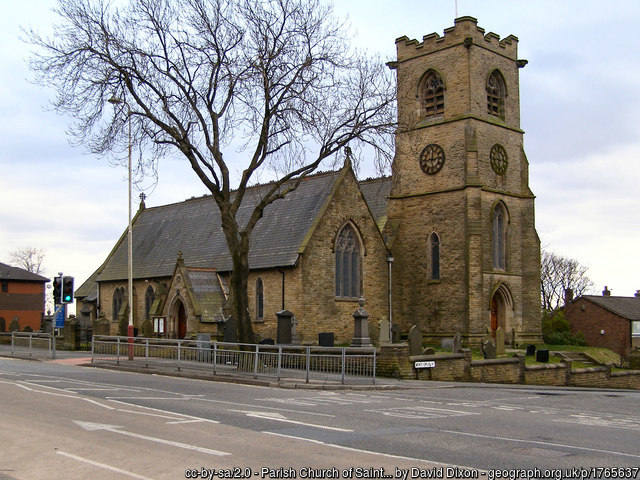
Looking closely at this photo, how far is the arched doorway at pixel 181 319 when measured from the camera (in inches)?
1503

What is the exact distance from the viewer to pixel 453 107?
38562 millimetres

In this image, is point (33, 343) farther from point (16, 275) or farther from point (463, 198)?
point (16, 275)

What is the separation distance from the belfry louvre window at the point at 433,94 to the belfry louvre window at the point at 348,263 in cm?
883

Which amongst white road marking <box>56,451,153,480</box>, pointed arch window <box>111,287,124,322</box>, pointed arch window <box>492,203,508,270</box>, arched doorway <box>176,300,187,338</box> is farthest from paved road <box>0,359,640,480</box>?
pointed arch window <box>111,287,124,322</box>

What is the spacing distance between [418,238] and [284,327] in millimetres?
Result: 12692

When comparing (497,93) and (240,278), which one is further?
(497,93)

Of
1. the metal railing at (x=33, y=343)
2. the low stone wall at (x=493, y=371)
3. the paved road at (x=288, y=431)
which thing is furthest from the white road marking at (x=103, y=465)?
the metal railing at (x=33, y=343)

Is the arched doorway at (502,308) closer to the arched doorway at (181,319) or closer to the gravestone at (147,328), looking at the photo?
the arched doorway at (181,319)

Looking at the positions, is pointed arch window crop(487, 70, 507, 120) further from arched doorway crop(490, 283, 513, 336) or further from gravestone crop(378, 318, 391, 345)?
gravestone crop(378, 318, 391, 345)

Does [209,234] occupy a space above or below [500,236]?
above

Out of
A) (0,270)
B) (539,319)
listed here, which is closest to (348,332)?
(539,319)

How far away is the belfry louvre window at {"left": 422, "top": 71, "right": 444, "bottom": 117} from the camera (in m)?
39.4

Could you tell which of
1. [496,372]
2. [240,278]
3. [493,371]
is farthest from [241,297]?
[496,372]

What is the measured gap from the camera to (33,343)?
35250mm
